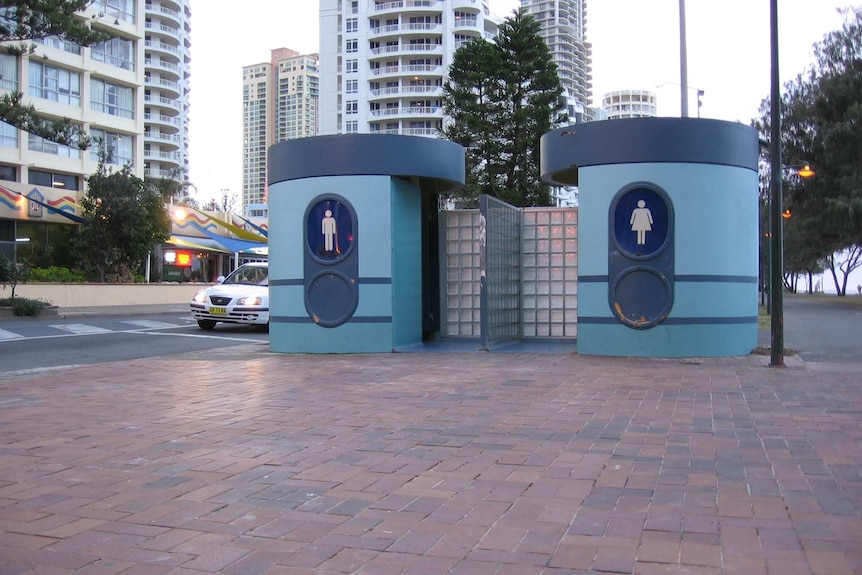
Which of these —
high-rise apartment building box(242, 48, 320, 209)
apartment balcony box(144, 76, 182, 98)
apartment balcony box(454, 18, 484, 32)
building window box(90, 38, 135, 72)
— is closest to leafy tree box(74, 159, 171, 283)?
building window box(90, 38, 135, 72)

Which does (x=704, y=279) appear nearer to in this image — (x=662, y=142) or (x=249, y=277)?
(x=662, y=142)

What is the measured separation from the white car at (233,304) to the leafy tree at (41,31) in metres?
8.06

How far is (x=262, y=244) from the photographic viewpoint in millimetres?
42906

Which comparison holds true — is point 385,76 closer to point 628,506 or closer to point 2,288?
point 2,288

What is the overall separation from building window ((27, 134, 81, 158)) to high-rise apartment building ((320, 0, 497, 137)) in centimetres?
4740

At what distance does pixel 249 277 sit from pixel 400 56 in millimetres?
71267

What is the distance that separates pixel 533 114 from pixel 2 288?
23.7 metres

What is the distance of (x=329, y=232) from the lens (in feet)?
38.4

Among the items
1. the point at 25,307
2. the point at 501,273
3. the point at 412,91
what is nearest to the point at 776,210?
the point at 501,273

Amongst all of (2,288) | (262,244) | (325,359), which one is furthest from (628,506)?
(262,244)

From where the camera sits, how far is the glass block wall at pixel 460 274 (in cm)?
1345

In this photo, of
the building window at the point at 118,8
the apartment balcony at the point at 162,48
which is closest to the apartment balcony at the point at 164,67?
the apartment balcony at the point at 162,48

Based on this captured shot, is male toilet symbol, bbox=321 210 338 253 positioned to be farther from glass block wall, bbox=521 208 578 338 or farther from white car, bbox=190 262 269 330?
white car, bbox=190 262 269 330

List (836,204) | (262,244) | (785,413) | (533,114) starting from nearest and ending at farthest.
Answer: (785,413), (836,204), (533,114), (262,244)
